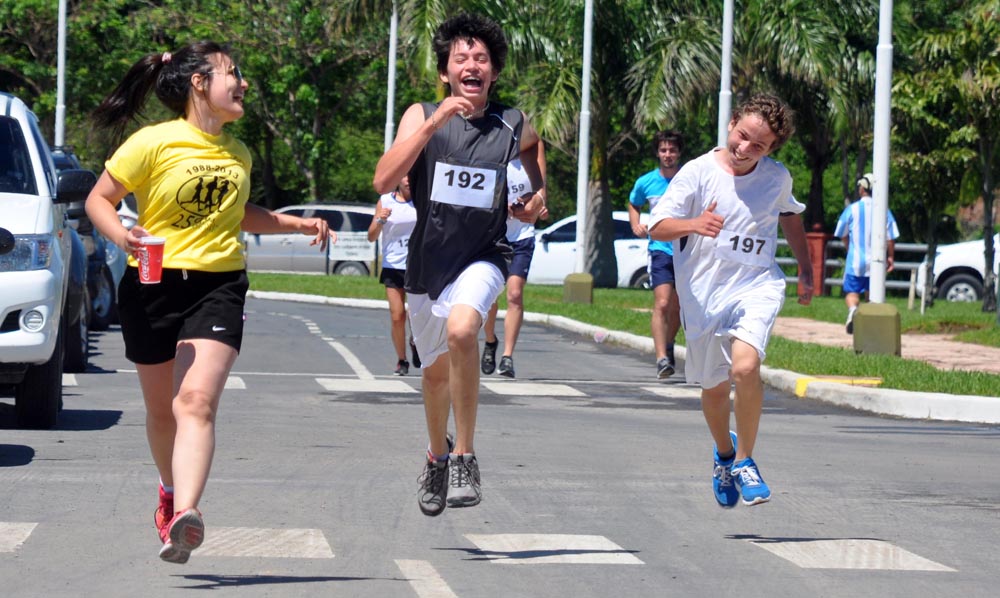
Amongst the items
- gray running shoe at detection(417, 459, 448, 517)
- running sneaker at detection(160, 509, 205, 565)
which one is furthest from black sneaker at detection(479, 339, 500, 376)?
running sneaker at detection(160, 509, 205, 565)

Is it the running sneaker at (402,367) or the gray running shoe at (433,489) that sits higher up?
the gray running shoe at (433,489)

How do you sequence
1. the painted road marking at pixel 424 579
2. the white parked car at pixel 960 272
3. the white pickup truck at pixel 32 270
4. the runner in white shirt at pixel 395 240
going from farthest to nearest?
the white parked car at pixel 960 272 < the runner in white shirt at pixel 395 240 < the white pickup truck at pixel 32 270 < the painted road marking at pixel 424 579

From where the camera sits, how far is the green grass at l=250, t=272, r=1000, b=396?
45.4 ft

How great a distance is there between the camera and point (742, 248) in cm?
770

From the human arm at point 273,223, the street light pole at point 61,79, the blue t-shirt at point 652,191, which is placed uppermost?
the street light pole at point 61,79

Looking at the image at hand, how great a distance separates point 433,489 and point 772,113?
81.9 inches

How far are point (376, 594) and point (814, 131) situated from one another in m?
33.8

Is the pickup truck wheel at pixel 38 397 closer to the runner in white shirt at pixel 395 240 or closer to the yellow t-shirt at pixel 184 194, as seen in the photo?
the runner in white shirt at pixel 395 240

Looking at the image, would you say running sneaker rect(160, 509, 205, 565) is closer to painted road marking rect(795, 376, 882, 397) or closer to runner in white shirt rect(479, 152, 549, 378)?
runner in white shirt rect(479, 152, 549, 378)

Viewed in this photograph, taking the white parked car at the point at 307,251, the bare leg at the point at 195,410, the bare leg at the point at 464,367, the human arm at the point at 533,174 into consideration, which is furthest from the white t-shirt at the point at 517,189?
the white parked car at the point at 307,251

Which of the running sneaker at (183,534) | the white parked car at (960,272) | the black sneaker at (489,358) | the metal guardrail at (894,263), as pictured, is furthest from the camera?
the metal guardrail at (894,263)

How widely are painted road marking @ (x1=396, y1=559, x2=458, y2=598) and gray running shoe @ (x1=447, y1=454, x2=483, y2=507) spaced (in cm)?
66

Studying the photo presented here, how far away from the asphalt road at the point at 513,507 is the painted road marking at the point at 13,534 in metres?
0.02

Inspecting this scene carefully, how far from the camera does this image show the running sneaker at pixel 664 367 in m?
14.9
